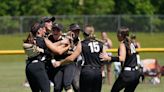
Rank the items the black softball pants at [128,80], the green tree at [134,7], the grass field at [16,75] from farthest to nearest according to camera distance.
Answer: the green tree at [134,7] < the grass field at [16,75] < the black softball pants at [128,80]

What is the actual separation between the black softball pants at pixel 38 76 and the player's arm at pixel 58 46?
429 millimetres

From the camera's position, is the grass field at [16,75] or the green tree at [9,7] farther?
the green tree at [9,7]

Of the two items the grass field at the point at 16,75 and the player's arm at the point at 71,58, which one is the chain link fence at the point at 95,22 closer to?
the grass field at the point at 16,75

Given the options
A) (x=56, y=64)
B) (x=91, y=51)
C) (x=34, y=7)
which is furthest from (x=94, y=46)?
(x=34, y=7)

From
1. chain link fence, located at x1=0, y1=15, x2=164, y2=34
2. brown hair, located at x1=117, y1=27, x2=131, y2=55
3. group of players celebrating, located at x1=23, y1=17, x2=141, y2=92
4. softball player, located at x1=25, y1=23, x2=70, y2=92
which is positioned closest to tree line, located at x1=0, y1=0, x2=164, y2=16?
chain link fence, located at x1=0, y1=15, x2=164, y2=34

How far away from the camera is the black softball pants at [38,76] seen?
546 inches

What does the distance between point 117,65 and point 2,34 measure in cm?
2546

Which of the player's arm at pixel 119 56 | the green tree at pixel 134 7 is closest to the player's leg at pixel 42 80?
the player's arm at pixel 119 56

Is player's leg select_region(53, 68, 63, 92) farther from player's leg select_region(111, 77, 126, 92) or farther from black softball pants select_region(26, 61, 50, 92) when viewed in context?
player's leg select_region(111, 77, 126, 92)

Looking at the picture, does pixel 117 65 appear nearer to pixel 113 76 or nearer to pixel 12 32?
pixel 113 76

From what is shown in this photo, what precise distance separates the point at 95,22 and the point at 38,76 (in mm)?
33847

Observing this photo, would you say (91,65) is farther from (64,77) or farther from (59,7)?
(59,7)

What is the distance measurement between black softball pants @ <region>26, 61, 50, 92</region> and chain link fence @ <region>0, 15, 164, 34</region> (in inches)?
1236

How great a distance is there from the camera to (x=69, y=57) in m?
14.0
